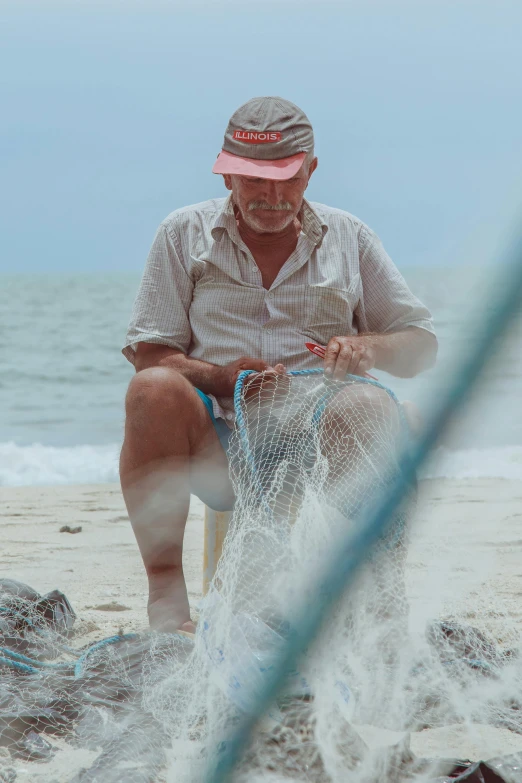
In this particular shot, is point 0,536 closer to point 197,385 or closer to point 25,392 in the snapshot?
point 197,385

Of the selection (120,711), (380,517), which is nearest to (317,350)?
(120,711)

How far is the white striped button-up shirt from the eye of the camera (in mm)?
2506

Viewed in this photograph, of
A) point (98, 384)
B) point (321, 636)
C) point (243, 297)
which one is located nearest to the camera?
point (321, 636)

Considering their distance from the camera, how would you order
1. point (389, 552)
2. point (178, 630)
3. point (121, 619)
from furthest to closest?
point (121, 619), point (178, 630), point (389, 552)

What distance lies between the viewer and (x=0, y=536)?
12.4 ft

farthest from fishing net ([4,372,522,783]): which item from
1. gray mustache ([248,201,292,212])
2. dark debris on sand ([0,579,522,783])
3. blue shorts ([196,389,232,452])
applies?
gray mustache ([248,201,292,212])

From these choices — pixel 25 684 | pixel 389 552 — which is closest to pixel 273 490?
pixel 389 552

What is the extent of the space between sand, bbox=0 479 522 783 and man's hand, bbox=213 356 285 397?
52 centimetres

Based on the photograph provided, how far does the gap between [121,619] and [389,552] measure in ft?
3.81

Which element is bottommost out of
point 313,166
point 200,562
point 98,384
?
point 98,384

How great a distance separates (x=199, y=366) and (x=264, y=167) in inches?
21.9

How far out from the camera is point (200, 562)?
3518 mm

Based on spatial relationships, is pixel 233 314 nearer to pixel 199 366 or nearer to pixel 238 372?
pixel 199 366

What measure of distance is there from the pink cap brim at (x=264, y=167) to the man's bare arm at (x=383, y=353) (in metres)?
0.47
